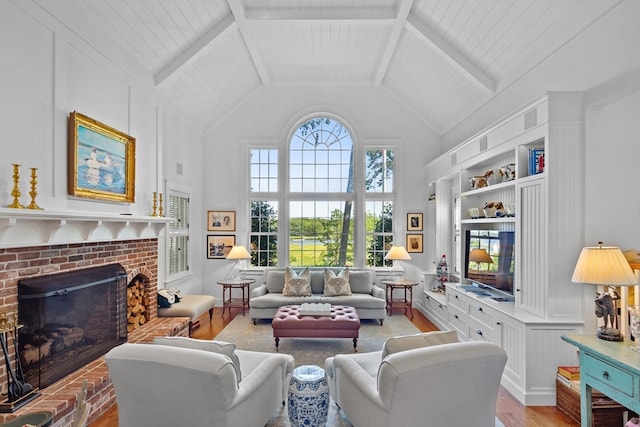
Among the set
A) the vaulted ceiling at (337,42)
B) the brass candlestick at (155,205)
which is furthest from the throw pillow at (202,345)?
the vaulted ceiling at (337,42)

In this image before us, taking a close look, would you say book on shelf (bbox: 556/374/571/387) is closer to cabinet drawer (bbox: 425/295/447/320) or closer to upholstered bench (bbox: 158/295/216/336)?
cabinet drawer (bbox: 425/295/447/320)

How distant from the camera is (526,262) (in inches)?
126

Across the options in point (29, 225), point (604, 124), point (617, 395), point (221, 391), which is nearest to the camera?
point (221, 391)

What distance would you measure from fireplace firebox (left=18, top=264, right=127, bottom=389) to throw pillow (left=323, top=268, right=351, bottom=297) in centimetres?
297

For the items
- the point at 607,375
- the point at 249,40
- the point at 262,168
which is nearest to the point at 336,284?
the point at 262,168

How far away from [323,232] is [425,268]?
211 centimetres

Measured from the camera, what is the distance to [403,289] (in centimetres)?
638

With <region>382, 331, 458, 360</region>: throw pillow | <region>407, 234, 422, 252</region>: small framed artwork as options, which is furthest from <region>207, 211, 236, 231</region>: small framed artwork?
<region>382, 331, 458, 360</region>: throw pillow

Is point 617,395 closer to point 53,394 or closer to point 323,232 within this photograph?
point 53,394

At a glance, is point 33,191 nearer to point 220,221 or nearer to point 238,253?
point 238,253

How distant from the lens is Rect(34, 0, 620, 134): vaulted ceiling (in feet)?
11.0

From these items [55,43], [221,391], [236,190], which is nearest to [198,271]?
[236,190]

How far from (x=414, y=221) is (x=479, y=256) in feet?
7.40

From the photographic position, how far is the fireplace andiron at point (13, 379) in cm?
227
